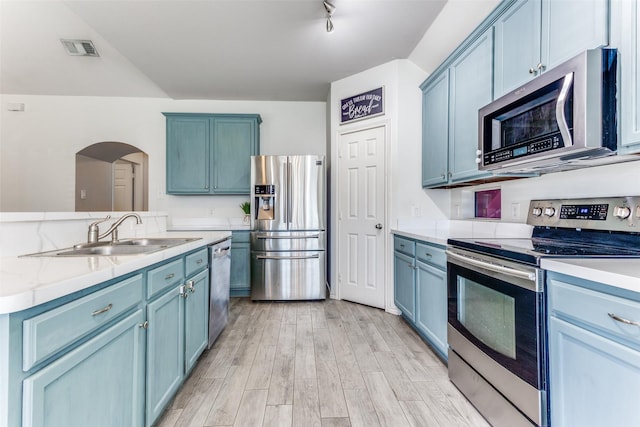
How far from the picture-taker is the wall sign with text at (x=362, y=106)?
3.25 metres

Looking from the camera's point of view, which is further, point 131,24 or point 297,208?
point 297,208

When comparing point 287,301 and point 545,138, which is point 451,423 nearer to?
point 545,138

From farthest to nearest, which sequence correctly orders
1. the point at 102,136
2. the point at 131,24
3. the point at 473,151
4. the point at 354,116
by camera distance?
1. the point at 102,136
2. the point at 354,116
3. the point at 131,24
4. the point at 473,151

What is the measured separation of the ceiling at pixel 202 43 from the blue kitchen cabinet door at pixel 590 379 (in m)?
2.46

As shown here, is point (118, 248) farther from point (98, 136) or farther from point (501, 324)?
point (98, 136)

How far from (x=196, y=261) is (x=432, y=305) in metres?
1.69

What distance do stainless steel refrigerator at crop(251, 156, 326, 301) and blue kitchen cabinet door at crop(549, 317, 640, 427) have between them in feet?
8.33

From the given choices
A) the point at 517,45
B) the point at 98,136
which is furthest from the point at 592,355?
the point at 98,136

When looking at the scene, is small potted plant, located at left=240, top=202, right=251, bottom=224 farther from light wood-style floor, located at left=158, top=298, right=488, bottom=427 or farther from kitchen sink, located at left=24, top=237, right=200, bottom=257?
kitchen sink, located at left=24, top=237, right=200, bottom=257

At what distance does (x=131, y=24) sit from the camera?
8.57 feet

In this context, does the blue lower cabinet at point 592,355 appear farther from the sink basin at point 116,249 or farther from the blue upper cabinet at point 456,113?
the sink basin at point 116,249

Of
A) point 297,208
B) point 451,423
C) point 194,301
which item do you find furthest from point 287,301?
point 451,423

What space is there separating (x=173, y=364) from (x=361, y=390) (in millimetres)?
1094

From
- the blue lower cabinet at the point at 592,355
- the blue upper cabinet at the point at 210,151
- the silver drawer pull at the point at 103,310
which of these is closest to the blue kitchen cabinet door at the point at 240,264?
the blue upper cabinet at the point at 210,151
